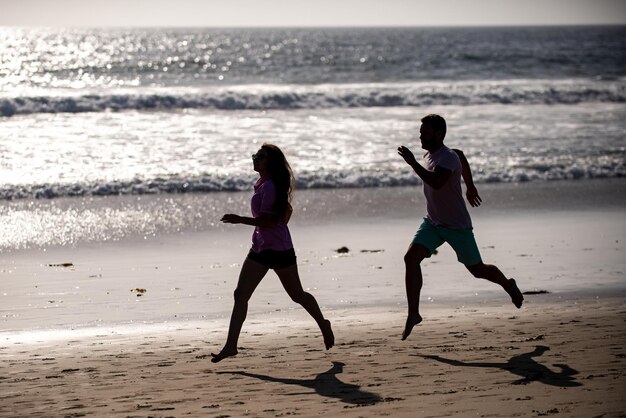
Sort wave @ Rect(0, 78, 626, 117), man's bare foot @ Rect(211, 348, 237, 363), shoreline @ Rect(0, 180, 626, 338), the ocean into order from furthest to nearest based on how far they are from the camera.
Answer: wave @ Rect(0, 78, 626, 117)
the ocean
shoreline @ Rect(0, 180, 626, 338)
man's bare foot @ Rect(211, 348, 237, 363)

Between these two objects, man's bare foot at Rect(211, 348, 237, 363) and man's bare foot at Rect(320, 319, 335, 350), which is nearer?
man's bare foot at Rect(211, 348, 237, 363)

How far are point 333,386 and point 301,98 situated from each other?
86.1ft

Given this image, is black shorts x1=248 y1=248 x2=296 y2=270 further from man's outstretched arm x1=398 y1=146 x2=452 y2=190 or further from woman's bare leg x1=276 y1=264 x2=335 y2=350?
man's outstretched arm x1=398 y1=146 x2=452 y2=190

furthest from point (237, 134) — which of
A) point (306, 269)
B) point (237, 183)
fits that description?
point (306, 269)

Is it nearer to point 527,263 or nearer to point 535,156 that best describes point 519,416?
point 527,263

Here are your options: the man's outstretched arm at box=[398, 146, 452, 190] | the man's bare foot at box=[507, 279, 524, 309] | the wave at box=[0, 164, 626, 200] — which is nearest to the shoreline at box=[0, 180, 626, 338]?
the man's bare foot at box=[507, 279, 524, 309]

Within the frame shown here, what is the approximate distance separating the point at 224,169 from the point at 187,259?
23.1 ft

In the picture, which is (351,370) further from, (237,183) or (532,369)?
(237,183)

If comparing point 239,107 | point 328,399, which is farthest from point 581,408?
point 239,107

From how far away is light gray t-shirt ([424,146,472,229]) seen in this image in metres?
6.88

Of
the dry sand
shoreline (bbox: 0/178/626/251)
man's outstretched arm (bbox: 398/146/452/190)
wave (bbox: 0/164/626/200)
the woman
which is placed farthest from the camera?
wave (bbox: 0/164/626/200)

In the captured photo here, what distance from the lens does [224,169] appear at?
17641mm

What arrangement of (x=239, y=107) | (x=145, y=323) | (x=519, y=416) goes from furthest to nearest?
(x=239, y=107) → (x=145, y=323) → (x=519, y=416)

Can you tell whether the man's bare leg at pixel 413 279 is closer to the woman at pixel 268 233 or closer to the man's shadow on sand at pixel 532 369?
A: the man's shadow on sand at pixel 532 369
